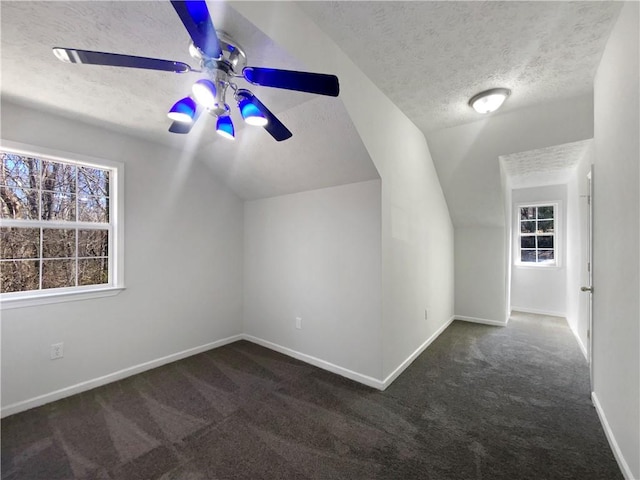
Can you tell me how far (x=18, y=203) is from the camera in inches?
87.6

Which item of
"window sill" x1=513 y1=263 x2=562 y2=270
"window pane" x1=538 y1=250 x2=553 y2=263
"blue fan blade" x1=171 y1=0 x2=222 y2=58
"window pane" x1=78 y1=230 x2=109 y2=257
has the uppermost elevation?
"blue fan blade" x1=171 y1=0 x2=222 y2=58

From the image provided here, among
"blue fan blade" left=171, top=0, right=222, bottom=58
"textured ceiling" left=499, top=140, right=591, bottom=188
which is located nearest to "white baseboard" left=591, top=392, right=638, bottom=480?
"textured ceiling" left=499, top=140, right=591, bottom=188

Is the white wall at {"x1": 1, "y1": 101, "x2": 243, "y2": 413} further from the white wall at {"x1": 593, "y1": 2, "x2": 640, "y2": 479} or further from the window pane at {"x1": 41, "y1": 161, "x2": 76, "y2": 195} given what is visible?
the white wall at {"x1": 593, "y1": 2, "x2": 640, "y2": 479}

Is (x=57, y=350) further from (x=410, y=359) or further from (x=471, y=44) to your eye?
(x=471, y=44)

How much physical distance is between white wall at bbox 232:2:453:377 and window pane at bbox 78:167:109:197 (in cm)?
225

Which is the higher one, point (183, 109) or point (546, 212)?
point (183, 109)

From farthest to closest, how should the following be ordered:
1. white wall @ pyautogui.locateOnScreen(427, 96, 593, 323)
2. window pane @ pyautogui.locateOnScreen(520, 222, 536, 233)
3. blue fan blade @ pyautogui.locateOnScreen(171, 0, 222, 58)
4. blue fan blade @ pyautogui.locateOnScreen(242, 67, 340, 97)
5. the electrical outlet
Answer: window pane @ pyautogui.locateOnScreen(520, 222, 536, 233)
white wall @ pyautogui.locateOnScreen(427, 96, 593, 323)
the electrical outlet
blue fan blade @ pyautogui.locateOnScreen(242, 67, 340, 97)
blue fan blade @ pyautogui.locateOnScreen(171, 0, 222, 58)

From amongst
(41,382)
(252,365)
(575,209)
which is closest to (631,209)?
(252,365)

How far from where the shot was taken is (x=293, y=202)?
3.21 meters

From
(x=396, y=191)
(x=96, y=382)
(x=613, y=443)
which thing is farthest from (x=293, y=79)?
(x=96, y=382)

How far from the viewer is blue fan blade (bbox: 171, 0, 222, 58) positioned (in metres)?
0.89

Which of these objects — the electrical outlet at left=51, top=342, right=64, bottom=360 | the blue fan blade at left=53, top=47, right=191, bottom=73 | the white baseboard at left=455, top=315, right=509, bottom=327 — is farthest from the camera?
the white baseboard at left=455, top=315, right=509, bottom=327

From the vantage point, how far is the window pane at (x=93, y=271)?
255 centimetres

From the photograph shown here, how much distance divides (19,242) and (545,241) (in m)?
7.47
